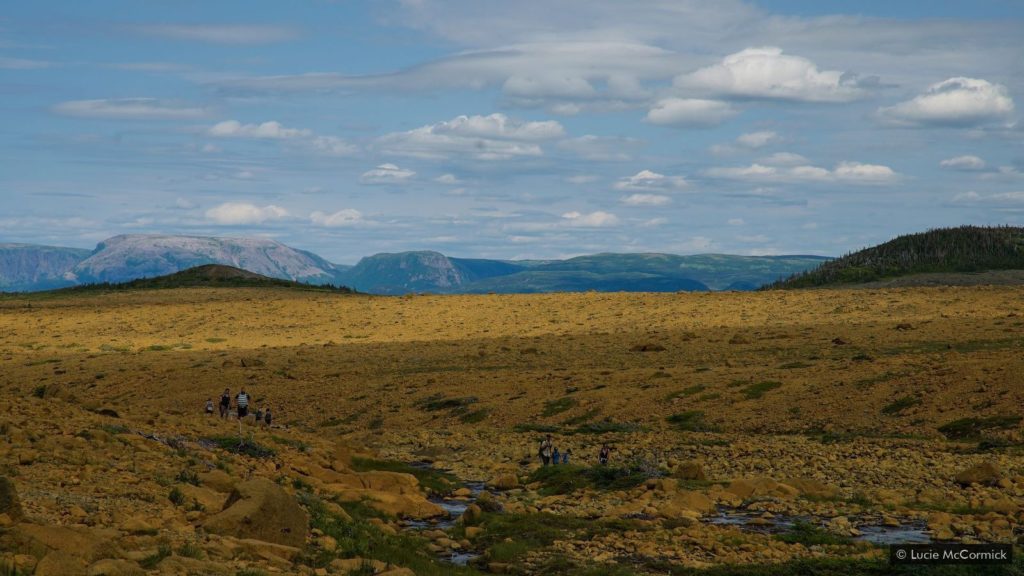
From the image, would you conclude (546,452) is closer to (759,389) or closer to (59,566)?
(759,389)

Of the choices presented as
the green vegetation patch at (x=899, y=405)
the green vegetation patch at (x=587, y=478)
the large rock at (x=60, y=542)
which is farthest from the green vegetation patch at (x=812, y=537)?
the green vegetation patch at (x=899, y=405)

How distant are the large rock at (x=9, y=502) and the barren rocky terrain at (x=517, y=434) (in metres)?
0.05

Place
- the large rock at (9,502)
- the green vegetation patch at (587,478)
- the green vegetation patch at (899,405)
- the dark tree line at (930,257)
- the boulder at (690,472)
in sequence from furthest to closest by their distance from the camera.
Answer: the dark tree line at (930,257), the green vegetation patch at (899,405), the boulder at (690,472), the green vegetation patch at (587,478), the large rock at (9,502)

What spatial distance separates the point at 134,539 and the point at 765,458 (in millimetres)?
21563

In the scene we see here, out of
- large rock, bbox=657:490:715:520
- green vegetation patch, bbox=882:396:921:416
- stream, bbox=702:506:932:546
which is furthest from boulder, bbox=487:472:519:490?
green vegetation patch, bbox=882:396:921:416

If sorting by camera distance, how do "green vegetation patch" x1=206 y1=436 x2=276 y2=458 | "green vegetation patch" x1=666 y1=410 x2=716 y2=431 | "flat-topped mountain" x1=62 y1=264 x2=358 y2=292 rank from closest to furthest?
"green vegetation patch" x1=206 y1=436 x2=276 y2=458, "green vegetation patch" x1=666 y1=410 x2=716 y2=431, "flat-topped mountain" x1=62 y1=264 x2=358 y2=292

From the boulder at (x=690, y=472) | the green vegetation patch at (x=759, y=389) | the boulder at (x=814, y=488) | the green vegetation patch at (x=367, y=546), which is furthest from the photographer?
the green vegetation patch at (x=759, y=389)

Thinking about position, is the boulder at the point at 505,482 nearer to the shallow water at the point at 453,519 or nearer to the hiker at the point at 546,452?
Answer: the shallow water at the point at 453,519

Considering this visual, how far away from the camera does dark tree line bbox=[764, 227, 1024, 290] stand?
11319 centimetres

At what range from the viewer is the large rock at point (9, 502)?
1659 centimetres

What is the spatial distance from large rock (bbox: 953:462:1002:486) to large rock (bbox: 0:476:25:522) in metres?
22.4

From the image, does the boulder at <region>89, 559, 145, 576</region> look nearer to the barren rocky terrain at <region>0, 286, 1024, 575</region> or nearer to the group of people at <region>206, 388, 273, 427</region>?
the barren rocky terrain at <region>0, 286, 1024, 575</region>

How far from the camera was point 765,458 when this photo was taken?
3366 centimetres

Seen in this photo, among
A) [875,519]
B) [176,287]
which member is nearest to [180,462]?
[875,519]
